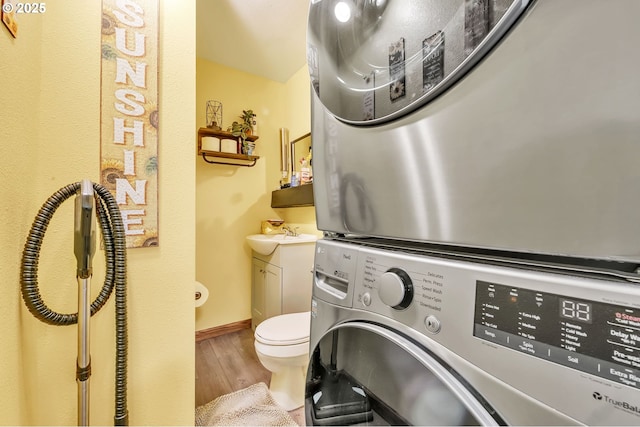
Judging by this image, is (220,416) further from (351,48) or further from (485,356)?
(351,48)

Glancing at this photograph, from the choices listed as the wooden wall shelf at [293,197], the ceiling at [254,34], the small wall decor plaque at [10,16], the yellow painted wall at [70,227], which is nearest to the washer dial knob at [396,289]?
the yellow painted wall at [70,227]

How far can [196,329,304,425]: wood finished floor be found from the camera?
160cm

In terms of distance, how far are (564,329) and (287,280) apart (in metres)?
1.92

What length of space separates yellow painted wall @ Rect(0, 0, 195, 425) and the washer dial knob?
2.96 feet

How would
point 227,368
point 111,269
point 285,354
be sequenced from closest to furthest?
point 111,269
point 285,354
point 227,368

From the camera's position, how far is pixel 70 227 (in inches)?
34.4

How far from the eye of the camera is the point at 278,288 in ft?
6.81

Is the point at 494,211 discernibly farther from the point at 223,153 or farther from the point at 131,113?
the point at 223,153

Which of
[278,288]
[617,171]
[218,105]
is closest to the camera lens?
[617,171]

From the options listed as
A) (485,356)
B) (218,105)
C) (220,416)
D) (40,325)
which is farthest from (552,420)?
(218,105)

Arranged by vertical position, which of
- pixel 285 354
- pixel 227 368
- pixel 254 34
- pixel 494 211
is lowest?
pixel 227 368

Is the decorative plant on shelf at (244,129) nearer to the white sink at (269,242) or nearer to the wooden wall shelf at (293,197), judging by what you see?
the wooden wall shelf at (293,197)

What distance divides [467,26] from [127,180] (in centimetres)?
110

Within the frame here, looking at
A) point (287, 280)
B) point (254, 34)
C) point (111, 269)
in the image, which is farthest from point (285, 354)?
point (254, 34)
